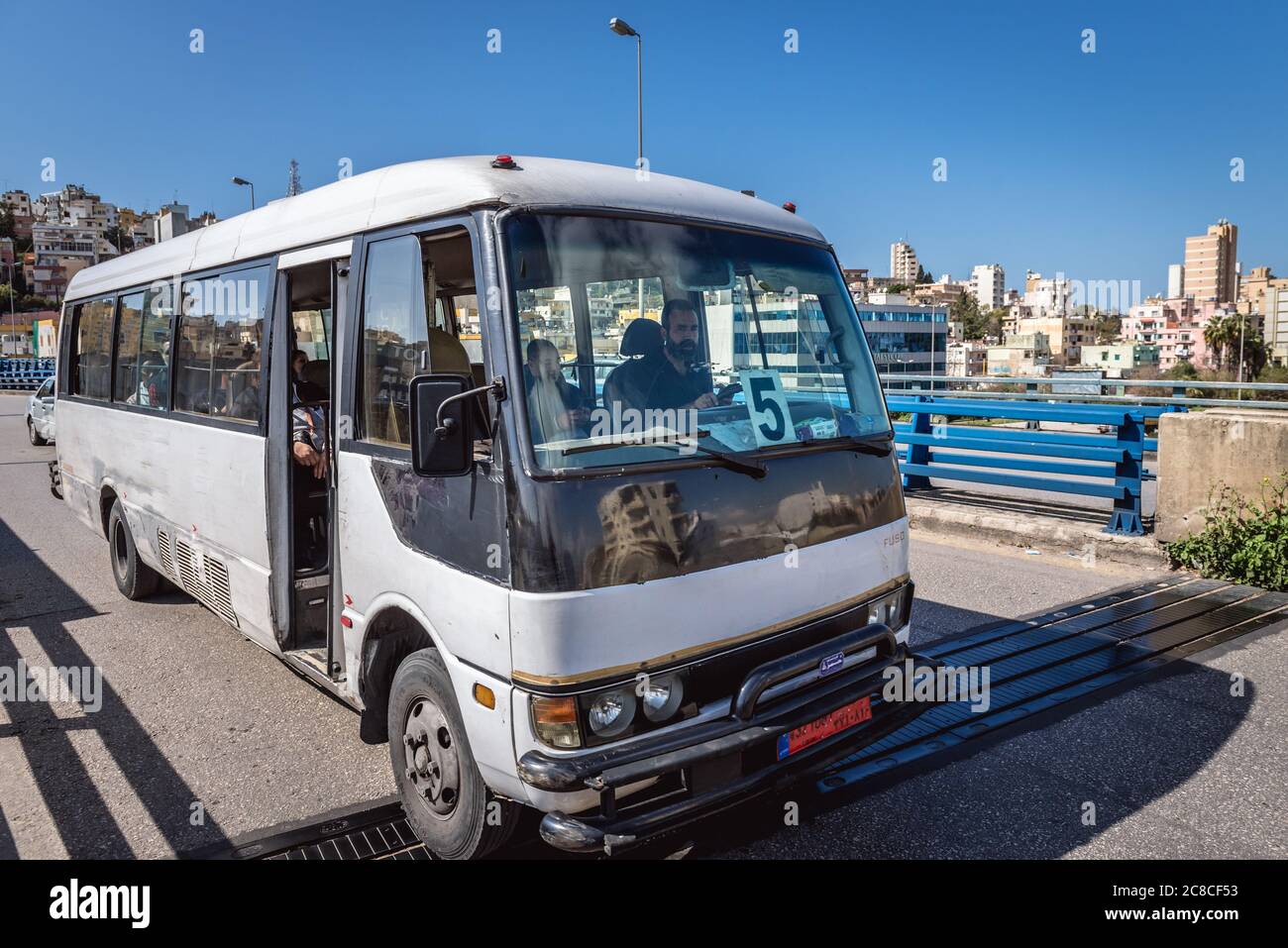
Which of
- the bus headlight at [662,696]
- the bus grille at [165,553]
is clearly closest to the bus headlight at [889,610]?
the bus headlight at [662,696]

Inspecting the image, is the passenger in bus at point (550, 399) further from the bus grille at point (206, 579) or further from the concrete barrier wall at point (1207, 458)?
the concrete barrier wall at point (1207, 458)

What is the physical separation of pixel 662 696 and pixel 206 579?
12.6 feet

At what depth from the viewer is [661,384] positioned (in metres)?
3.49

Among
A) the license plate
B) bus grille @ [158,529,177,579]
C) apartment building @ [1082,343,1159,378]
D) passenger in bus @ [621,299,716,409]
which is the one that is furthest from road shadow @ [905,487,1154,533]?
apartment building @ [1082,343,1159,378]

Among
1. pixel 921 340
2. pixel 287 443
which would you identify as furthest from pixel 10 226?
pixel 287 443

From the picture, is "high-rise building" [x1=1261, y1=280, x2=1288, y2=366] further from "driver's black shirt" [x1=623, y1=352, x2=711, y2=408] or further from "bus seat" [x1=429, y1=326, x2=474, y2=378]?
"bus seat" [x1=429, y1=326, x2=474, y2=378]

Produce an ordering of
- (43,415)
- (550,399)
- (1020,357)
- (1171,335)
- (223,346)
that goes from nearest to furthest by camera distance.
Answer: (550,399) → (223,346) → (43,415) → (1020,357) → (1171,335)

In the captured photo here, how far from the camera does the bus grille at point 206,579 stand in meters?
5.47

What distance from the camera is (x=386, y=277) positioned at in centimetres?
379

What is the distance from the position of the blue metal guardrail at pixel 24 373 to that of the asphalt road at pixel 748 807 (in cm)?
4808

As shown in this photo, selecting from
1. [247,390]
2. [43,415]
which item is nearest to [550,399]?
[247,390]

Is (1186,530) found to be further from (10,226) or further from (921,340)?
(10,226)

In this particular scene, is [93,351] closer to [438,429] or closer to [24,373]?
[438,429]
